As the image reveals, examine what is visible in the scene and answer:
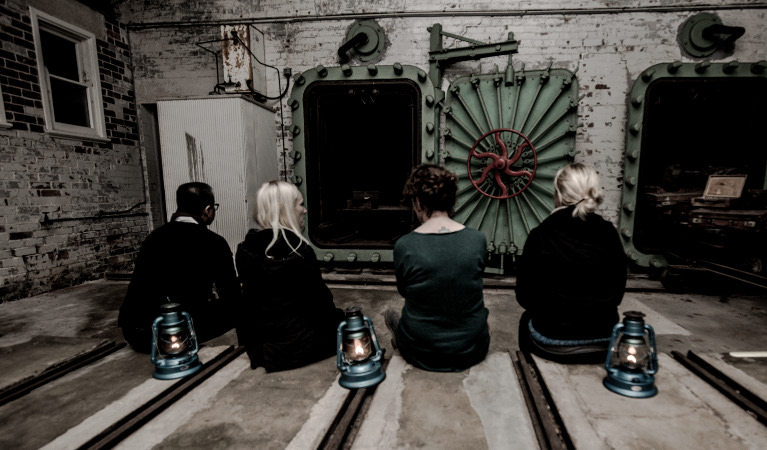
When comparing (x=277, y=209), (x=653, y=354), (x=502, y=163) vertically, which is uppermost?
(x=502, y=163)

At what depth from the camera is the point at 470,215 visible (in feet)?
15.3

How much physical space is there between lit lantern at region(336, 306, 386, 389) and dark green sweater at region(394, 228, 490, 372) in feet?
0.73

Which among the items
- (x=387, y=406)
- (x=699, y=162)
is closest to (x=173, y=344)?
(x=387, y=406)

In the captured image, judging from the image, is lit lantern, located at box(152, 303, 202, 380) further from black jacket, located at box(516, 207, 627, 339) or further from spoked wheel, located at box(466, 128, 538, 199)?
spoked wheel, located at box(466, 128, 538, 199)

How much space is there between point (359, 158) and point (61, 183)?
4128mm

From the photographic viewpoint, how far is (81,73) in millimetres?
4727

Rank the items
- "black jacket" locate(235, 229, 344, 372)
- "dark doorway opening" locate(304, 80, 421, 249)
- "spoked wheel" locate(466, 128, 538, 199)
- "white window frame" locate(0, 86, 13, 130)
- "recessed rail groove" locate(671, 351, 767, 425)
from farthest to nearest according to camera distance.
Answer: "dark doorway opening" locate(304, 80, 421, 249)
"spoked wheel" locate(466, 128, 538, 199)
"white window frame" locate(0, 86, 13, 130)
"black jacket" locate(235, 229, 344, 372)
"recessed rail groove" locate(671, 351, 767, 425)

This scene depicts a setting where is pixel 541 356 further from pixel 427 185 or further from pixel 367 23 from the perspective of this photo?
pixel 367 23

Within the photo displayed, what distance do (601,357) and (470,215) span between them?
2687 mm

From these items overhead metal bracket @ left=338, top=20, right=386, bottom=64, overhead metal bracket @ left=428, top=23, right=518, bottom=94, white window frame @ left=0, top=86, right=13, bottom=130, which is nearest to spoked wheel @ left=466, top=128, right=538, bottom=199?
overhead metal bracket @ left=428, top=23, right=518, bottom=94

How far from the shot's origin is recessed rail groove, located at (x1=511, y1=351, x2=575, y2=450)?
64.4 inches

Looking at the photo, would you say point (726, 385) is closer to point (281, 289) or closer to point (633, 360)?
point (633, 360)

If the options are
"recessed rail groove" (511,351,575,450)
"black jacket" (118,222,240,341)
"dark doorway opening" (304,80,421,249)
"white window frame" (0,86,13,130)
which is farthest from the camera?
"dark doorway opening" (304,80,421,249)

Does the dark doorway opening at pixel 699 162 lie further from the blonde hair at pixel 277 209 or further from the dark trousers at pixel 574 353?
the blonde hair at pixel 277 209
